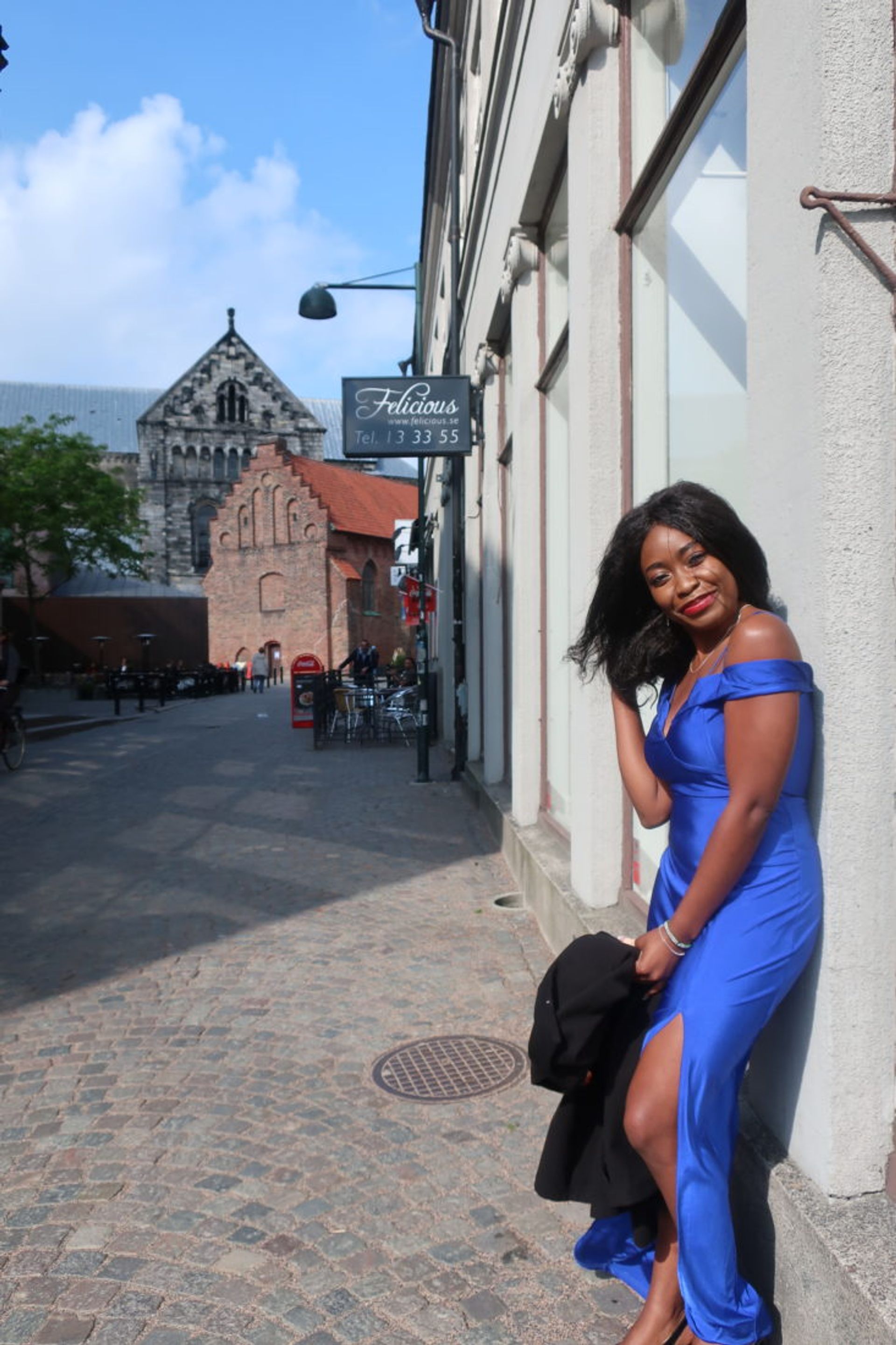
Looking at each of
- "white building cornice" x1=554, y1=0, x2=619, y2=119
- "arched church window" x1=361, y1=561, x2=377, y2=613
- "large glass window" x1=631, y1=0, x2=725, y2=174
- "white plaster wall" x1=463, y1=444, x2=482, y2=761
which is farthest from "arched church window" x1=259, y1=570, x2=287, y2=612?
"large glass window" x1=631, y1=0, x2=725, y2=174

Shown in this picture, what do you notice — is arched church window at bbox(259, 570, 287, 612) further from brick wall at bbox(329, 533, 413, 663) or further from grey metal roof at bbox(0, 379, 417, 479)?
grey metal roof at bbox(0, 379, 417, 479)

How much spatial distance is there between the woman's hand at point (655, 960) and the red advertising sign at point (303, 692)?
60.2ft

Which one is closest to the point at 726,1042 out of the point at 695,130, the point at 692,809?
the point at 692,809

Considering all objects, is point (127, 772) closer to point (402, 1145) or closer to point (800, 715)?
point (402, 1145)

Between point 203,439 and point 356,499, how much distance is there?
15.2m

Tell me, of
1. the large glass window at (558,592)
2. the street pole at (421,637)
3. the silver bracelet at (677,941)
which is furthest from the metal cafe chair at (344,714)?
the silver bracelet at (677,941)

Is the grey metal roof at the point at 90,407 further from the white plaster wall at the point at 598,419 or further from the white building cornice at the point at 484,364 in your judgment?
the white plaster wall at the point at 598,419

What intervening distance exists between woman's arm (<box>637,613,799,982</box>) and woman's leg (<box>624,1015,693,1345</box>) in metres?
0.28

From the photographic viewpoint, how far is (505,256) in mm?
8516

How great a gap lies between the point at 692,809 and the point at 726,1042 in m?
0.46

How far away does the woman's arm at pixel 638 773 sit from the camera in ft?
8.70

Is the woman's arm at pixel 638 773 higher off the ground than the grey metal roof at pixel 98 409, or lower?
lower

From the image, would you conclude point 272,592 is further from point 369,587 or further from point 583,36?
point 583,36

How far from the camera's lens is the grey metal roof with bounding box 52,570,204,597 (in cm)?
4950
